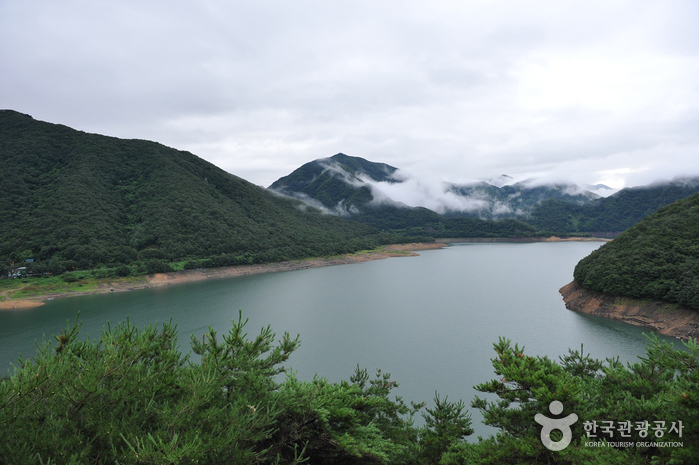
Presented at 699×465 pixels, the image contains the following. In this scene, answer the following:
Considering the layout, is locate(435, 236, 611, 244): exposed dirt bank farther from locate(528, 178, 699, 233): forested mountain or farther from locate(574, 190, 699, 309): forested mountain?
locate(574, 190, 699, 309): forested mountain

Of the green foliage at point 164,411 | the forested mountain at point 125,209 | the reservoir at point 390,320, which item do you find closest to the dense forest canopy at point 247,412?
the green foliage at point 164,411

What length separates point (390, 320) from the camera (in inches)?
872

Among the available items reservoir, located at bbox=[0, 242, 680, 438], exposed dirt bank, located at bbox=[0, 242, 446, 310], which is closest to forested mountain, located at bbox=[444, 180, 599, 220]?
exposed dirt bank, located at bbox=[0, 242, 446, 310]

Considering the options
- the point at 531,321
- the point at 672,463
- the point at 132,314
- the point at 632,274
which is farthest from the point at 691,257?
the point at 132,314

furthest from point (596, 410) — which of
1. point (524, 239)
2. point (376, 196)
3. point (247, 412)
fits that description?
point (376, 196)

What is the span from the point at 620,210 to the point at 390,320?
110 metres

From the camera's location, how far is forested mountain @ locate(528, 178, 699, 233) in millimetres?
94875

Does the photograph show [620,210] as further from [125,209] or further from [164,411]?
[164,411]

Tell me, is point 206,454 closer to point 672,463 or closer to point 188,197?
point 672,463

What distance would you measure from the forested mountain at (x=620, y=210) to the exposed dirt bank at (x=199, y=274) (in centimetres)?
6838

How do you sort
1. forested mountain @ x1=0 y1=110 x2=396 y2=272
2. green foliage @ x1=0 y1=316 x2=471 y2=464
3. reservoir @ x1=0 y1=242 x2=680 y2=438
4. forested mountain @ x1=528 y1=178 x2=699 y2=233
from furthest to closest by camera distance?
forested mountain @ x1=528 y1=178 x2=699 y2=233
forested mountain @ x1=0 y1=110 x2=396 y2=272
reservoir @ x1=0 y1=242 x2=680 y2=438
green foliage @ x1=0 y1=316 x2=471 y2=464

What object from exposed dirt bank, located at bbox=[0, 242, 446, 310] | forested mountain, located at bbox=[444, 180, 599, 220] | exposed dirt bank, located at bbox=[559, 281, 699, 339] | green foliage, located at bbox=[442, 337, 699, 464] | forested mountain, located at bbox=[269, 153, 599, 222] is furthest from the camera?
forested mountain, located at bbox=[444, 180, 599, 220]

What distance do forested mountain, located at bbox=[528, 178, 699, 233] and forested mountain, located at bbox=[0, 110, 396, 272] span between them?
69318 mm

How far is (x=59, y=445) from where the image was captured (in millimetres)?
2826
